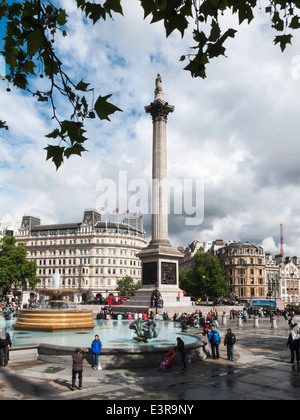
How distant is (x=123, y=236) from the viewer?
106312 millimetres

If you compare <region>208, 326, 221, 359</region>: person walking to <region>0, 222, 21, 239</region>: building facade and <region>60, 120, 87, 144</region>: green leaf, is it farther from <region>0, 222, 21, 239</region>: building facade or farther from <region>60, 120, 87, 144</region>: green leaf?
<region>0, 222, 21, 239</region>: building facade

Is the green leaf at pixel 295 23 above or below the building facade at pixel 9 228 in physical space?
below

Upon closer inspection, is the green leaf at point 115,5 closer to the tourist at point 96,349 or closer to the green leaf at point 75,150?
the green leaf at point 75,150

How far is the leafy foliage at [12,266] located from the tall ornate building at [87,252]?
26.1 m

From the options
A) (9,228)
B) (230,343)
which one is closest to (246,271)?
(9,228)

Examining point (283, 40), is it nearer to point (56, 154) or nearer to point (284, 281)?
point (56, 154)

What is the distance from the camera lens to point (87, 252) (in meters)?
103

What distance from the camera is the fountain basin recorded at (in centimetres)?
2288

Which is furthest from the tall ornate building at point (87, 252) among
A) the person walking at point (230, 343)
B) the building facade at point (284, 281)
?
the person walking at point (230, 343)

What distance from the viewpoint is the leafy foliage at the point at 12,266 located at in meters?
69.5

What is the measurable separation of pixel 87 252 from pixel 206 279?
36.1 m

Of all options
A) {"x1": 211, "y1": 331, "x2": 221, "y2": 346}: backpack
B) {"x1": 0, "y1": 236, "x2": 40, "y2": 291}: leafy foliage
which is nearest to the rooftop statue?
{"x1": 211, "y1": 331, "x2": 221, "y2": 346}: backpack
